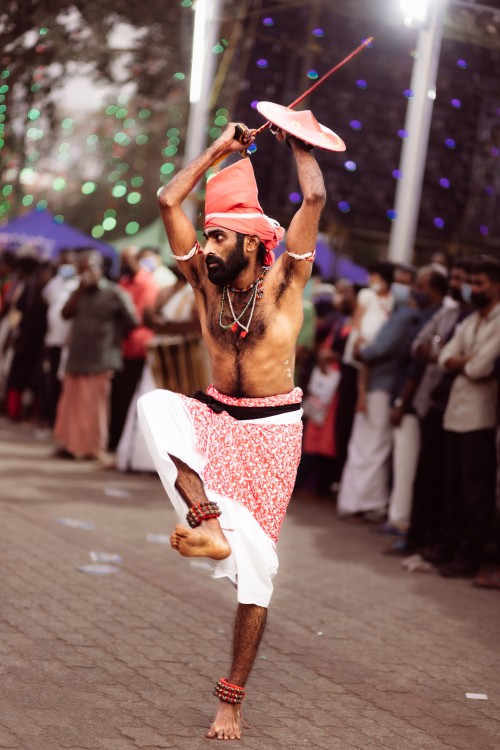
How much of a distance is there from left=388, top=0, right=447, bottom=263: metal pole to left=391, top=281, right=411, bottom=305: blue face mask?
4.86ft

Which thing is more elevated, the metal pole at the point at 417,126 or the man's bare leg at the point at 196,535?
the metal pole at the point at 417,126

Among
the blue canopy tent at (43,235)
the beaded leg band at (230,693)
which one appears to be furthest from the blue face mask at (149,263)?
the beaded leg band at (230,693)

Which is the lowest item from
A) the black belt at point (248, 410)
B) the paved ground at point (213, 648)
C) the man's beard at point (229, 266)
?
the paved ground at point (213, 648)

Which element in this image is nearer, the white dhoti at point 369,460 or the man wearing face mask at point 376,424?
the man wearing face mask at point 376,424

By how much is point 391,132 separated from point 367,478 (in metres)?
5.80

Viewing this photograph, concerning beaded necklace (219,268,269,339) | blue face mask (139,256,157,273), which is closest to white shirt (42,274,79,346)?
blue face mask (139,256,157,273)

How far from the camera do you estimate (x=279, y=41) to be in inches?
613

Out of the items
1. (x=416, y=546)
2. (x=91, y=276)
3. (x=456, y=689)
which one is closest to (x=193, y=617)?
(x=456, y=689)

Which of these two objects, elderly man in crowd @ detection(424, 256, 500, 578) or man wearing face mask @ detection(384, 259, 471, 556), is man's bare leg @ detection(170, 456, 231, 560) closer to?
elderly man in crowd @ detection(424, 256, 500, 578)

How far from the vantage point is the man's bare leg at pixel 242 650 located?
15.9 ft

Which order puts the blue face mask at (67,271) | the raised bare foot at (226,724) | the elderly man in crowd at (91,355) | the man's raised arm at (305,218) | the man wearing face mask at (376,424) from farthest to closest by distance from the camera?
the blue face mask at (67,271)
the elderly man in crowd at (91,355)
the man wearing face mask at (376,424)
the man's raised arm at (305,218)
the raised bare foot at (226,724)

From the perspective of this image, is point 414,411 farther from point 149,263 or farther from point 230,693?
point 149,263

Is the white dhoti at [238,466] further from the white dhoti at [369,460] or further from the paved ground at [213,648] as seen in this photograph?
the white dhoti at [369,460]

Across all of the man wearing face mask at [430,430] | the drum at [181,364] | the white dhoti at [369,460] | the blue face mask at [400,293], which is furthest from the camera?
the drum at [181,364]
